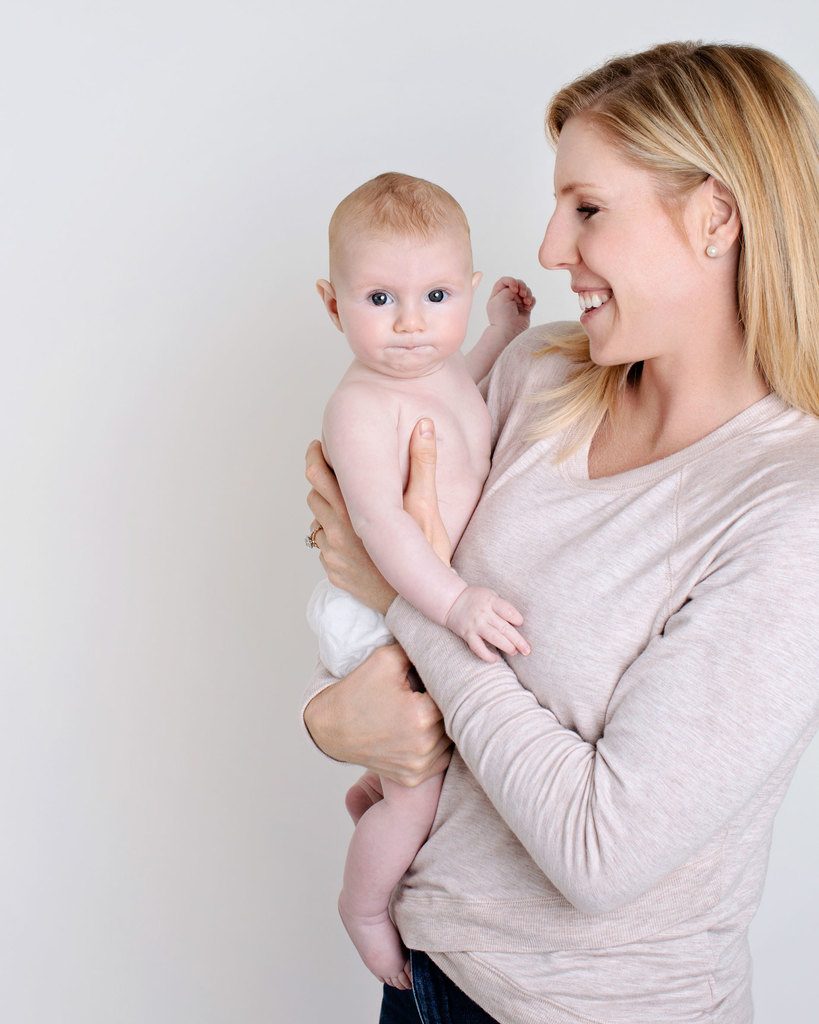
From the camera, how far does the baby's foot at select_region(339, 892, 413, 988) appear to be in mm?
1791

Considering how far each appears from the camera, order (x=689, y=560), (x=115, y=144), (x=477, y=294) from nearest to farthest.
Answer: (x=689, y=560) → (x=115, y=144) → (x=477, y=294)

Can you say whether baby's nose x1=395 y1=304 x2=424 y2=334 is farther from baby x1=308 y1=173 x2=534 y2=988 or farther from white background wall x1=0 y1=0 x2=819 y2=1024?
white background wall x1=0 y1=0 x2=819 y2=1024

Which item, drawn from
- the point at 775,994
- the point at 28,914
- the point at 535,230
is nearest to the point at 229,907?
the point at 28,914

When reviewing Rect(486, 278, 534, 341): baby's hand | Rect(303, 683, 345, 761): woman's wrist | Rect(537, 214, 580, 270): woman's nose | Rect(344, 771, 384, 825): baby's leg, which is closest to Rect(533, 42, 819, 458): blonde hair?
Rect(537, 214, 580, 270): woman's nose

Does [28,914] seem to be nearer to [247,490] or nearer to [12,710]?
[12,710]

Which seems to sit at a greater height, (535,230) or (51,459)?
(535,230)

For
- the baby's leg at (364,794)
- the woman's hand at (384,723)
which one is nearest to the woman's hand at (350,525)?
the woman's hand at (384,723)

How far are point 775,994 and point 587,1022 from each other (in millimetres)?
1648

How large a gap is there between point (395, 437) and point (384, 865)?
0.65 meters

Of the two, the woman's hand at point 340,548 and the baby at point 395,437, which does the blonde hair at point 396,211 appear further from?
the woman's hand at point 340,548

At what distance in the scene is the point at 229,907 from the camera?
2.89m

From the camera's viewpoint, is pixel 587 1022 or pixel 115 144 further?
pixel 115 144

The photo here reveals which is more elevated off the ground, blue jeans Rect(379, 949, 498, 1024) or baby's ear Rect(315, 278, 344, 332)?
baby's ear Rect(315, 278, 344, 332)

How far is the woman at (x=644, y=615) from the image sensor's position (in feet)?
4.31
